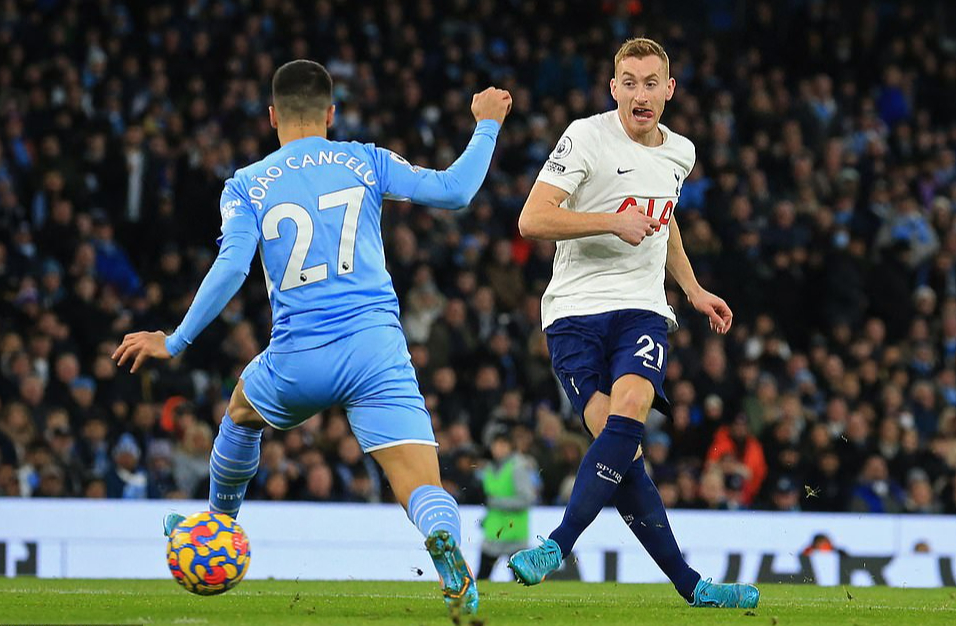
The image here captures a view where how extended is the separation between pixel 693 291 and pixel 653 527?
123cm

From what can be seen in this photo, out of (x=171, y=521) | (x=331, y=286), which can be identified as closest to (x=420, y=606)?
(x=171, y=521)

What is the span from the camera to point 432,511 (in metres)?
6.12

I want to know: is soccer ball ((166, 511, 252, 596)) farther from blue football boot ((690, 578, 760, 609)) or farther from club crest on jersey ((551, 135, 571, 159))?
club crest on jersey ((551, 135, 571, 159))

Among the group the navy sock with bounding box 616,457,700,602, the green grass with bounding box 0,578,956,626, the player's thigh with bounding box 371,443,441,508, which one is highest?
the player's thigh with bounding box 371,443,441,508

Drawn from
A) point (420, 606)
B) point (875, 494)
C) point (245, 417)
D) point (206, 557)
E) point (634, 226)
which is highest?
point (634, 226)

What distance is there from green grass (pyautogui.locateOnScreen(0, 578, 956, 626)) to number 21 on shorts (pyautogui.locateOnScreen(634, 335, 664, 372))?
3.55 ft

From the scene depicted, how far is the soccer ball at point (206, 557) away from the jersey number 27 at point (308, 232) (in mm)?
1044

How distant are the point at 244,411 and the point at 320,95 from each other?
1.35m

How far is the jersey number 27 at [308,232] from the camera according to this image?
6305 mm

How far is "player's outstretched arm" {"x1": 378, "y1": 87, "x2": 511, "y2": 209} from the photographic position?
20.8ft

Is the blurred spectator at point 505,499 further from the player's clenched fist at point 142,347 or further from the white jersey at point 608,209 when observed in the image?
the player's clenched fist at point 142,347

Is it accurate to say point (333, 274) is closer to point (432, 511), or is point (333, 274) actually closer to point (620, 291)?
point (432, 511)

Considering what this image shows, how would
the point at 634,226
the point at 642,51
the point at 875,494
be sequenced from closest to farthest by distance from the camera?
1. the point at 634,226
2. the point at 642,51
3. the point at 875,494

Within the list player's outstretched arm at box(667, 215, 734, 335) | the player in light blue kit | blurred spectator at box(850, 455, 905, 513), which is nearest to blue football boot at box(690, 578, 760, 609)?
player's outstretched arm at box(667, 215, 734, 335)
